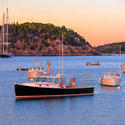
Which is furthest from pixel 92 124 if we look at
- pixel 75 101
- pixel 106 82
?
pixel 106 82

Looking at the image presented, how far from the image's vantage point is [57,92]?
4884cm

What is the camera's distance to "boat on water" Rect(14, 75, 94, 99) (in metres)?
47.2

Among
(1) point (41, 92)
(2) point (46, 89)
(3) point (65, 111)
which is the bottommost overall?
(3) point (65, 111)

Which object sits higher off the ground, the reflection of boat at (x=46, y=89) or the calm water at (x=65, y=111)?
the reflection of boat at (x=46, y=89)

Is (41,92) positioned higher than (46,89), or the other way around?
(46,89)

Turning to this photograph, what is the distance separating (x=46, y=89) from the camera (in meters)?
48.0

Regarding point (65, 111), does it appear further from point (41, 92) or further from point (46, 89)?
point (41, 92)

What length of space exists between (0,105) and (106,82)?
2485 centimetres

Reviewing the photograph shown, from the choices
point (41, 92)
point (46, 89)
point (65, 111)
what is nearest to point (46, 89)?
point (46, 89)

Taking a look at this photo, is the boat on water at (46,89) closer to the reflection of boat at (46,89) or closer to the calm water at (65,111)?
the reflection of boat at (46,89)

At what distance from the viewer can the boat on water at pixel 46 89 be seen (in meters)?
47.2

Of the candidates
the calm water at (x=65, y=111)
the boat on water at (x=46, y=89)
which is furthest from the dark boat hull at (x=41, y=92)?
the calm water at (x=65, y=111)

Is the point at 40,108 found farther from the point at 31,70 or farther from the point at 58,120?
the point at 31,70

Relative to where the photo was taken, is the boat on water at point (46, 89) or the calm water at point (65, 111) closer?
the calm water at point (65, 111)
